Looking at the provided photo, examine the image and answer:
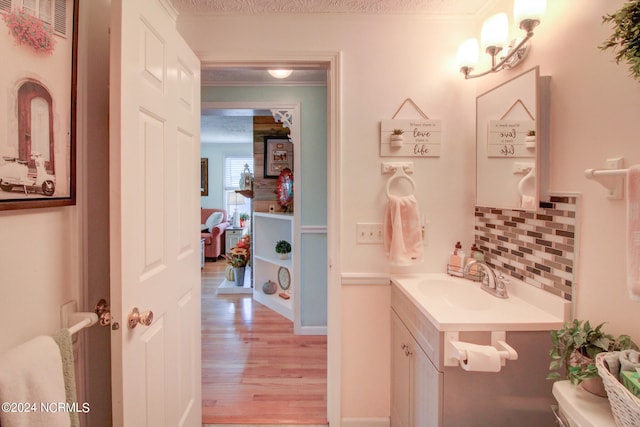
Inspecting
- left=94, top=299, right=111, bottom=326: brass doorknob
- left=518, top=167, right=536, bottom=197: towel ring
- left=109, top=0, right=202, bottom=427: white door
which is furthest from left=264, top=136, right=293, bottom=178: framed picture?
left=94, top=299, right=111, bottom=326: brass doorknob

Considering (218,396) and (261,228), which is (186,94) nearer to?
(218,396)

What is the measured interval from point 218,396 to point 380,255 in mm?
1525

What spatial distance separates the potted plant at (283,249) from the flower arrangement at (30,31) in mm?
2809

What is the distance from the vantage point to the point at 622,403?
0.68 metres

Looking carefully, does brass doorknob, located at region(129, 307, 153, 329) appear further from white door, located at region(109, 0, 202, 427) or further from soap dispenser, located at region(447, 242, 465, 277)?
soap dispenser, located at region(447, 242, 465, 277)

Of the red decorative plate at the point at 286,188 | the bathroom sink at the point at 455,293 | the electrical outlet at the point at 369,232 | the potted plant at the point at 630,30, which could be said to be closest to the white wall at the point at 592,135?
the potted plant at the point at 630,30

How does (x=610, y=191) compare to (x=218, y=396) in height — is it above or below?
above

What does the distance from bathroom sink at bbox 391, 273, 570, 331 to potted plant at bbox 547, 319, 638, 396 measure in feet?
0.53

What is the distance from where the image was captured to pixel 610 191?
96cm

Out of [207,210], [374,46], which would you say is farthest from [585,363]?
[207,210]

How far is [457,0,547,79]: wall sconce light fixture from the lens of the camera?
1.16m

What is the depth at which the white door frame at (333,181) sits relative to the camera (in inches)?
65.9

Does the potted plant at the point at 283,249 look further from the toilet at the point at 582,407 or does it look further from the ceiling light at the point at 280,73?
the toilet at the point at 582,407

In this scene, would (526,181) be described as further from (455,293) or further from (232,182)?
(232,182)
